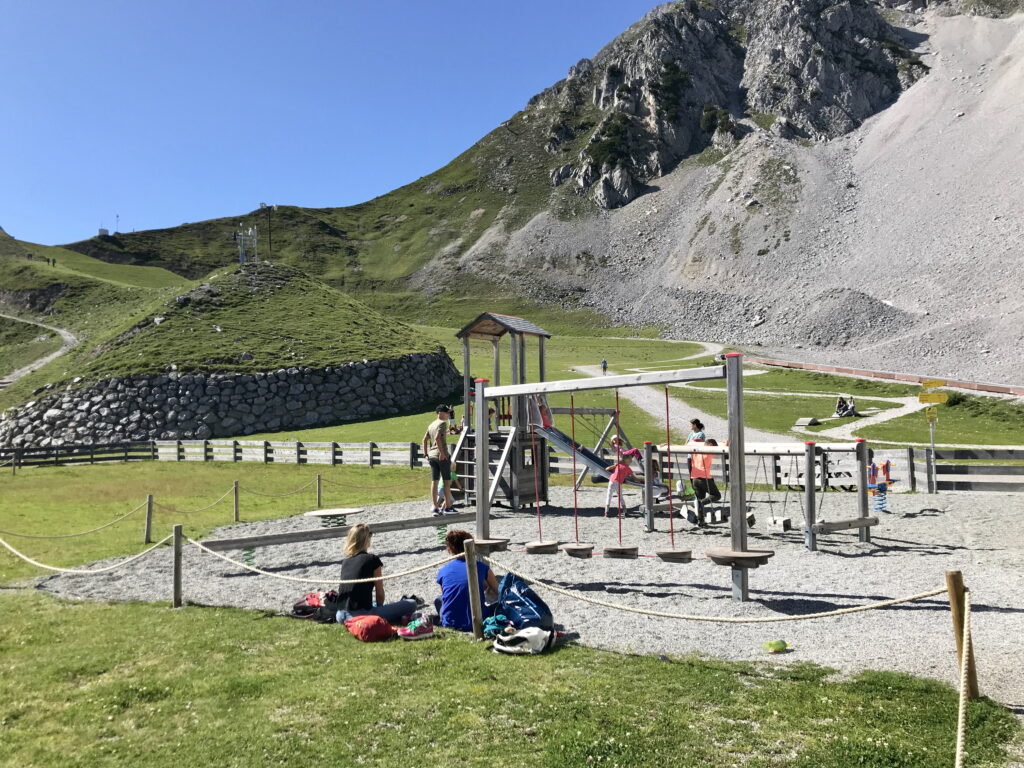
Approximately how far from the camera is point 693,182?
456 ft

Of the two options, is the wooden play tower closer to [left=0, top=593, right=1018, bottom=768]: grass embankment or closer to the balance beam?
the balance beam

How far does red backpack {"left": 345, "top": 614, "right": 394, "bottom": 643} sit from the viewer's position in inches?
307

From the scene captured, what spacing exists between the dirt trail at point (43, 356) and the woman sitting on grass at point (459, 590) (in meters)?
61.1

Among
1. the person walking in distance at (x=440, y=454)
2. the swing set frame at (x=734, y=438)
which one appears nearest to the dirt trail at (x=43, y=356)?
the person walking in distance at (x=440, y=454)

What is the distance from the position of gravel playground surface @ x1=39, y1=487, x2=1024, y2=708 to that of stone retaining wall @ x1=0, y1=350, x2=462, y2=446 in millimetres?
27109

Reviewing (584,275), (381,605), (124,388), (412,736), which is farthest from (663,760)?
(584,275)

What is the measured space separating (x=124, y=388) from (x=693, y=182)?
4786 inches

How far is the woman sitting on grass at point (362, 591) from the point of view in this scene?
832 cm

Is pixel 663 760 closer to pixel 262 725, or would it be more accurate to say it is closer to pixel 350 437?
pixel 262 725

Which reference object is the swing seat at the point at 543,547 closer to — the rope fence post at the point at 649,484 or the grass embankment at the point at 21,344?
the rope fence post at the point at 649,484

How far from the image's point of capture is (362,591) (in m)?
8.53

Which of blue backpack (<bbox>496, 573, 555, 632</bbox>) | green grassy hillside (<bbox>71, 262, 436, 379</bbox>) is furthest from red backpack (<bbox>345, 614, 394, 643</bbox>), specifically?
green grassy hillside (<bbox>71, 262, 436, 379</bbox>)

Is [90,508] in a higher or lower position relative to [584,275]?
lower

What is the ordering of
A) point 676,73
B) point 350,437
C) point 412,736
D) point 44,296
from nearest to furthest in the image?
point 412,736 < point 350,437 < point 44,296 < point 676,73
